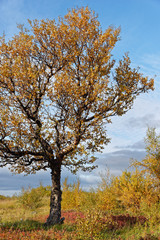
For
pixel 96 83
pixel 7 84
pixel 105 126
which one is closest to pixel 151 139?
pixel 105 126

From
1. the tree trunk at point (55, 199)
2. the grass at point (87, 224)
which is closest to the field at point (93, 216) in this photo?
the grass at point (87, 224)

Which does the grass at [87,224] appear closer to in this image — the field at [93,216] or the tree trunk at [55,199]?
the field at [93,216]

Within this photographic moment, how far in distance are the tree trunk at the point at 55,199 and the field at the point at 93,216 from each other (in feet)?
1.98

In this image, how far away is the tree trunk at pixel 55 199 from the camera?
42.8 feet

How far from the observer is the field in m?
9.68

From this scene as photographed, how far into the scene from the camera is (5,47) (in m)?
13.4

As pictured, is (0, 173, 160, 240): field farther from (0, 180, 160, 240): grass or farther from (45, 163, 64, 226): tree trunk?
(45, 163, 64, 226): tree trunk

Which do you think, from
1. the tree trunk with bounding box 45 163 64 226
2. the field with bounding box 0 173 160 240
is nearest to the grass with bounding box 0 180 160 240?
the field with bounding box 0 173 160 240

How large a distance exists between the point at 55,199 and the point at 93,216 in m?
3.88

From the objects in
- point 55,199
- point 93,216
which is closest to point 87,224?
point 93,216

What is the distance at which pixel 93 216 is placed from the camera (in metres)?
9.92

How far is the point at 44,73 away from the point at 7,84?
206cm

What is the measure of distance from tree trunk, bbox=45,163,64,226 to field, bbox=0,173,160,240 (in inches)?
23.7

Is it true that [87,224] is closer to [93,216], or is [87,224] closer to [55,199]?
[93,216]
